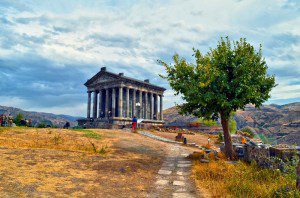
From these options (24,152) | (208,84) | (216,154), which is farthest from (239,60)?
(24,152)

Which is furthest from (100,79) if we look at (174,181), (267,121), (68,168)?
(267,121)

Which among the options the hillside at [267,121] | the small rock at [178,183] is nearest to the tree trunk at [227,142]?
the small rock at [178,183]

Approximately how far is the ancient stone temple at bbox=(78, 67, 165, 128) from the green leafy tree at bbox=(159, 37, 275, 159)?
38304mm

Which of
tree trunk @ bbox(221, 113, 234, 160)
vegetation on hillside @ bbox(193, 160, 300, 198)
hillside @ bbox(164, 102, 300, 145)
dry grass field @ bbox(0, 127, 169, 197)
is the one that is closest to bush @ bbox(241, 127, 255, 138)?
tree trunk @ bbox(221, 113, 234, 160)

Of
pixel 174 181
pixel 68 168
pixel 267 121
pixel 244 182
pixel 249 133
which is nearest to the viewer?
pixel 244 182

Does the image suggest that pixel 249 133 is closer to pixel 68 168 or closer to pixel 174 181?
pixel 174 181

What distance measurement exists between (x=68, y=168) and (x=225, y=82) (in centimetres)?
1131

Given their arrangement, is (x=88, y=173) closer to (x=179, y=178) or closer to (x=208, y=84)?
(x=179, y=178)

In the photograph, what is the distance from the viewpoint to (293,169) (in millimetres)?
8688

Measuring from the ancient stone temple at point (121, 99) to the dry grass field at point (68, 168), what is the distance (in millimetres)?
38537

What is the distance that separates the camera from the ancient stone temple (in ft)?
190

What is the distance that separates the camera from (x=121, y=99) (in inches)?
2280

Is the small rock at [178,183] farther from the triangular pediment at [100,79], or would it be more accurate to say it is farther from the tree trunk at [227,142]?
the triangular pediment at [100,79]

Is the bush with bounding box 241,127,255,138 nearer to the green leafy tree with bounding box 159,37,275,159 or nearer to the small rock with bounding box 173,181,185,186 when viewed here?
the green leafy tree with bounding box 159,37,275,159
